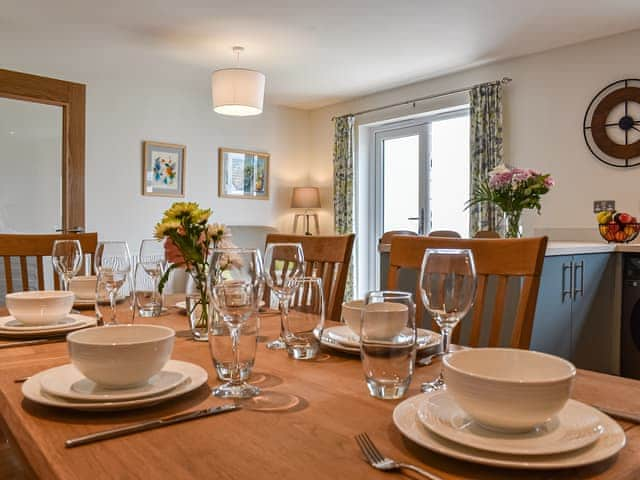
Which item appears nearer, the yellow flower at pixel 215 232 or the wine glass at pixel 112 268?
the wine glass at pixel 112 268

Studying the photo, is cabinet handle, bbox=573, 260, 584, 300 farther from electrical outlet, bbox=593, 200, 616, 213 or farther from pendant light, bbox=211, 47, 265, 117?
pendant light, bbox=211, 47, 265, 117

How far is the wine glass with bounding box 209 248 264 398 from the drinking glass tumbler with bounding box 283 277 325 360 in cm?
21

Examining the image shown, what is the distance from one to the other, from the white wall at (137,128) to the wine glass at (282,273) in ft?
12.5

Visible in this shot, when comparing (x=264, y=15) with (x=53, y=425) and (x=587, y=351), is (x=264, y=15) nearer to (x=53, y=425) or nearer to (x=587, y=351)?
(x=587, y=351)

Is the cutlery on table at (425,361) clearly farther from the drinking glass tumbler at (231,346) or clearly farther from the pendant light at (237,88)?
the pendant light at (237,88)

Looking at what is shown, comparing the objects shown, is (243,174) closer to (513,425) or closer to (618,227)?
(618,227)

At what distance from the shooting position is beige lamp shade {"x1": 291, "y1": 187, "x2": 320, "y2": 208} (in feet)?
20.3

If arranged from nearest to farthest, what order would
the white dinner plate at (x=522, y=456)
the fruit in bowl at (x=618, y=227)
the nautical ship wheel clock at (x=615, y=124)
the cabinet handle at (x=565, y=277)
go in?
the white dinner plate at (x=522, y=456)
the cabinet handle at (x=565, y=277)
the fruit in bowl at (x=618, y=227)
the nautical ship wheel clock at (x=615, y=124)

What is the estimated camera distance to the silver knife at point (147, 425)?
1.99 feet

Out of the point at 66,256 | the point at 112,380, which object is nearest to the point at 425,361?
the point at 112,380

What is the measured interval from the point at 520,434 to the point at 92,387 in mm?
559

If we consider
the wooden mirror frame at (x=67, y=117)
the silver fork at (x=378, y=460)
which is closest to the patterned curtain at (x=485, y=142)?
the wooden mirror frame at (x=67, y=117)

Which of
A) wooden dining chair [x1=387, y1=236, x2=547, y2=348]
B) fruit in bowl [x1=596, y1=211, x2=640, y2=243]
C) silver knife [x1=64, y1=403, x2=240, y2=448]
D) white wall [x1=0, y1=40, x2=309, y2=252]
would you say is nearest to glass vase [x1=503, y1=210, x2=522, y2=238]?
fruit in bowl [x1=596, y1=211, x2=640, y2=243]

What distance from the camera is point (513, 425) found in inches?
22.7
